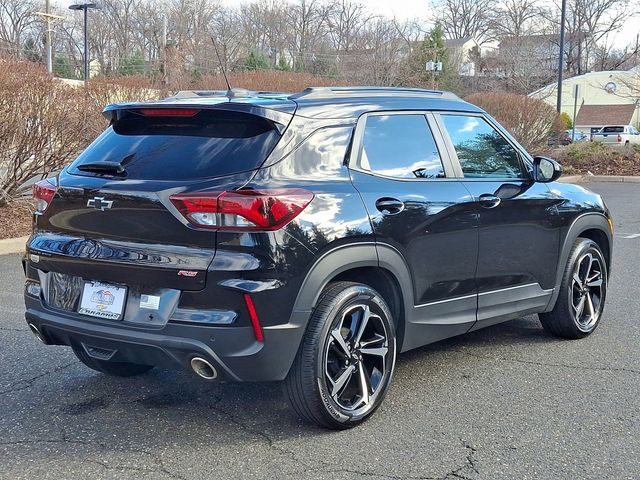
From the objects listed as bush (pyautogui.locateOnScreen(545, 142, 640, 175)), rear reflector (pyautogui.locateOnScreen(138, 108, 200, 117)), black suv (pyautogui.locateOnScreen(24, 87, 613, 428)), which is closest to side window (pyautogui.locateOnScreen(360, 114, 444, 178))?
black suv (pyautogui.locateOnScreen(24, 87, 613, 428))

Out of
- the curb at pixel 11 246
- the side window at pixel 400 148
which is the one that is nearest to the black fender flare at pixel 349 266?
the side window at pixel 400 148

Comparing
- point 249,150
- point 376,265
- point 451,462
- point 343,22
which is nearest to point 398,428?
point 451,462

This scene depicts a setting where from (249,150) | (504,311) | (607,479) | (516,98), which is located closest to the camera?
(607,479)

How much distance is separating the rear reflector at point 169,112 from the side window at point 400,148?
937mm

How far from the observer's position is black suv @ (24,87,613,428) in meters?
3.47

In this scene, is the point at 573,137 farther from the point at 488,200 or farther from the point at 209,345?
the point at 209,345

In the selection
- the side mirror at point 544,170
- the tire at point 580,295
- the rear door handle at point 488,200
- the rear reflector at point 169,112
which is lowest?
the tire at point 580,295

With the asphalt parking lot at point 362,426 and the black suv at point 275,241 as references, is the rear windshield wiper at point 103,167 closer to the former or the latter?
the black suv at point 275,241

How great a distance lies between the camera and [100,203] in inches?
147

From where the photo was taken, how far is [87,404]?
428 centimetres

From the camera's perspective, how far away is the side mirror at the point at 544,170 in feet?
17.1

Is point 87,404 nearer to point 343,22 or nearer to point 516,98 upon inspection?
point 516,98

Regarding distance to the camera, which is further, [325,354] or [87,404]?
[87,404]

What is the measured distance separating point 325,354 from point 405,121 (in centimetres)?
155
